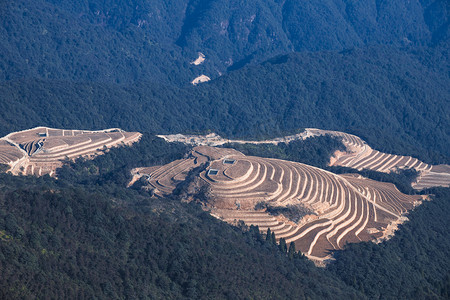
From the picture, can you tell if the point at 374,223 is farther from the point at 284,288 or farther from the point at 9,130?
the point at 9,130

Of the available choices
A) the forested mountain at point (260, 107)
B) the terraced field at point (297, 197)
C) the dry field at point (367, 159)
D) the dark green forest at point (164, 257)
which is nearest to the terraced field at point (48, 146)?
the forested mountain at point (260, 107)

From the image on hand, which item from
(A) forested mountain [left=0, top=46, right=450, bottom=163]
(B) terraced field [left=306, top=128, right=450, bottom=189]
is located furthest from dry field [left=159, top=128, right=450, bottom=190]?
(A) forested mountain [left=0, top=46, right=450, bottom=163]

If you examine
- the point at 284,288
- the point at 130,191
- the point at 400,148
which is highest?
the point at 400,148

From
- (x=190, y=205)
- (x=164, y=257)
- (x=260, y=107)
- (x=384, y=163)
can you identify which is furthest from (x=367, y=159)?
(x=164, y=257)

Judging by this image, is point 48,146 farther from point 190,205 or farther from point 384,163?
point 384,163

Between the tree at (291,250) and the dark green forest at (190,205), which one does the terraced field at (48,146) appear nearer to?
the dark green forest at (190,205)

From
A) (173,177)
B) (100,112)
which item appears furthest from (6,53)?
(173,177)
